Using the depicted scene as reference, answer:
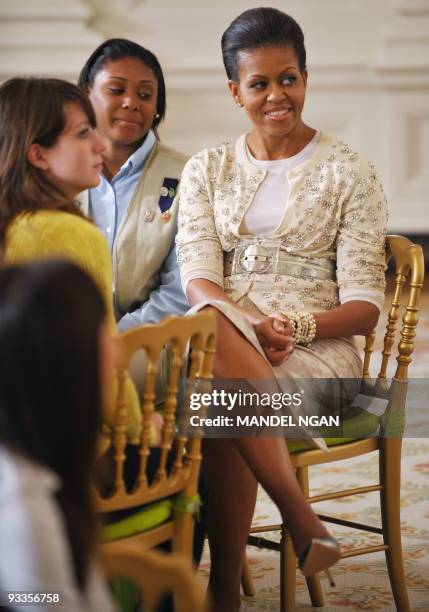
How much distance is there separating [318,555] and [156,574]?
0.78 meters

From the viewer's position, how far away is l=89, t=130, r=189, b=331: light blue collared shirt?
89.7 inches

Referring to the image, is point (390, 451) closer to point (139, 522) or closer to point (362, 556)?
point (362, 556)

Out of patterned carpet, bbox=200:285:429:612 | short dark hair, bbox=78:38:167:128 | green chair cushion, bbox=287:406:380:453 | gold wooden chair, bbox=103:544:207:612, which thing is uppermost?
short dark hair, bbox=78:38:167:128

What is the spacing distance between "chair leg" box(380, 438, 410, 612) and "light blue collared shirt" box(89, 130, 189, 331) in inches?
23.1

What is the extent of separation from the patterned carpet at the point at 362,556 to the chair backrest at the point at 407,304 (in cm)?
49

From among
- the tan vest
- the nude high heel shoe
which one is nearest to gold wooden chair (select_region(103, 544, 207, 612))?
the nude high heel shoe

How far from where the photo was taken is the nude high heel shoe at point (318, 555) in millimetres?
1668

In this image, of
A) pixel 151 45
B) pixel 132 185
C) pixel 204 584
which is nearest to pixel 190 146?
pixel 151 45

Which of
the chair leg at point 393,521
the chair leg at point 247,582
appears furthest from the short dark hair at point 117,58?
the chair leg at point 247,582

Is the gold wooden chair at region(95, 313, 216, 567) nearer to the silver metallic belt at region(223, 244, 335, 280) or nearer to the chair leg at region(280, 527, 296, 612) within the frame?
the chair leg at region(280, 527, 296, 612)

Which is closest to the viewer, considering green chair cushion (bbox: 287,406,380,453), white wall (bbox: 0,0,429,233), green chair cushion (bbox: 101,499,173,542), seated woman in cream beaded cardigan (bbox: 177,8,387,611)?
green chair cushion (bbox: 101,499,173,542)

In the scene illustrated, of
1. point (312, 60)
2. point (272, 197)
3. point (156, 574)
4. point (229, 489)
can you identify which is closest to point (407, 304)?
point (272, 197)

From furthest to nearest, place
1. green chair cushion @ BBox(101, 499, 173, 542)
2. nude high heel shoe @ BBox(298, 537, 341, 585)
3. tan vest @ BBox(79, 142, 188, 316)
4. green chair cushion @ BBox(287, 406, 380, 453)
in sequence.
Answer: tan vest @ BBox(79, 142, 188, 316) < green chair cushion @ BBox(287, 406, 380, 453) < nude high heel shoe @ BBox(298, 537, 341, 585) < green chair cushion @ BBox(101, 499, 173, 542)

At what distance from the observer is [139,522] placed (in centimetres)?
154
